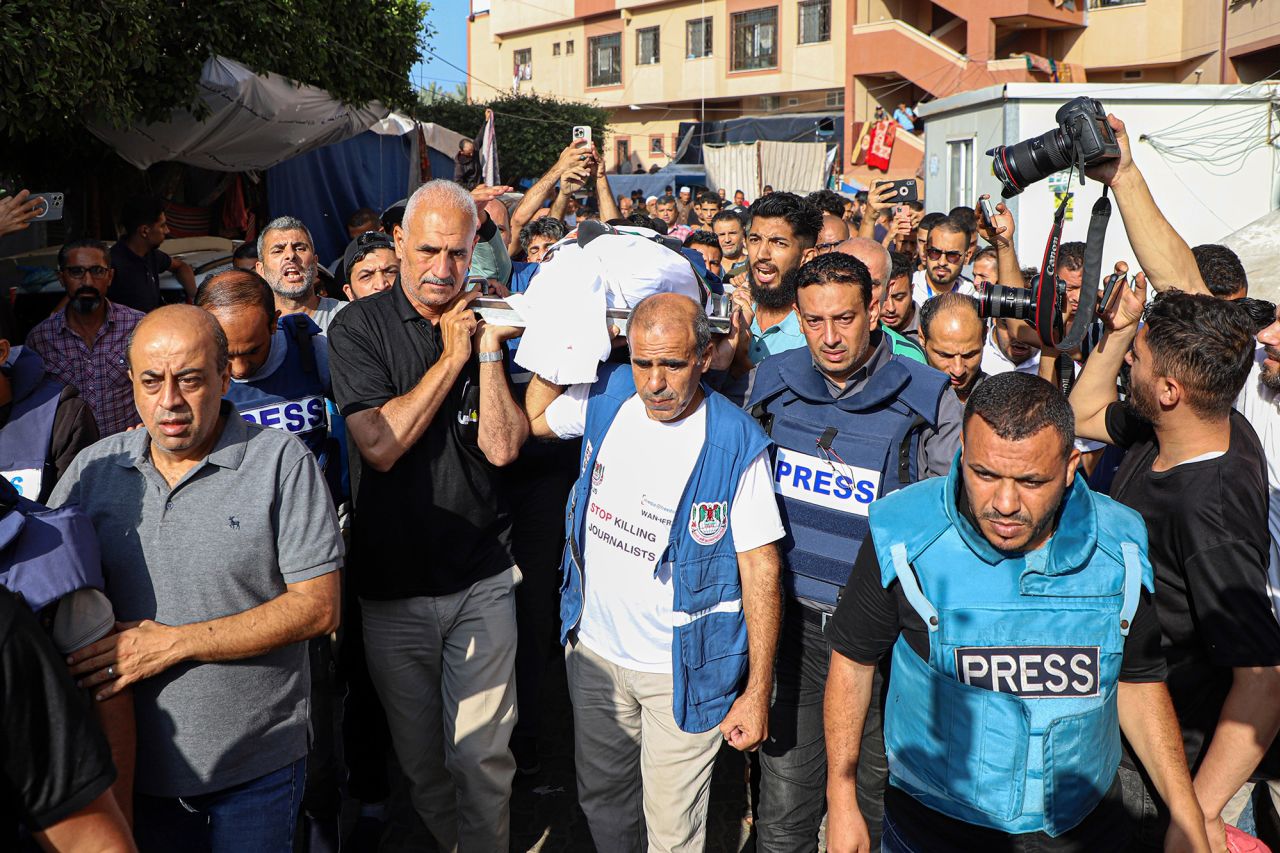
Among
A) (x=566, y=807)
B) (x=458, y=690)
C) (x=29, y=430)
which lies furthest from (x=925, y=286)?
(x=29, y=430)

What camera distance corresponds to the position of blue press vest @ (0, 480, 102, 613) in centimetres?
206

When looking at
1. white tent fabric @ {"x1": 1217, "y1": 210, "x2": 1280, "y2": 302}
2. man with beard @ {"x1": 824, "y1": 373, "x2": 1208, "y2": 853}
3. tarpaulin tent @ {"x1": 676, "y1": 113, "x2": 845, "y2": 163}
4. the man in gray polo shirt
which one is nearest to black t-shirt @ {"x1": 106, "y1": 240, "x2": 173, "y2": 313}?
the man in gray polo shirt

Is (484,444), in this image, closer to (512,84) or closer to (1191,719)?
(1191,719)

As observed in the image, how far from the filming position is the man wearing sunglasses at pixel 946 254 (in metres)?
6.38

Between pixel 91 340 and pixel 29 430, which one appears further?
pixel 91 340

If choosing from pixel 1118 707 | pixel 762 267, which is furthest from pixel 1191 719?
pixel 762 267

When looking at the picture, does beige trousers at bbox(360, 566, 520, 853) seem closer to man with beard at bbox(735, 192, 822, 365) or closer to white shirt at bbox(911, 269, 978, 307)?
man with beard at bbox(735, 192, 822, 365)

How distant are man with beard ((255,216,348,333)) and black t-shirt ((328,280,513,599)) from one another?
1.45 meters

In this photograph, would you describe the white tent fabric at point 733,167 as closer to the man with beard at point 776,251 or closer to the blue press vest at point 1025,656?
the man with beard at point 776,251

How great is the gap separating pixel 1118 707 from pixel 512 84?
148 feet

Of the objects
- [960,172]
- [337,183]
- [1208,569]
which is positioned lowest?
[1208,569]

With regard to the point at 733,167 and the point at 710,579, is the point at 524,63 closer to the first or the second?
the point at 733,167

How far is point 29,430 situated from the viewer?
3.27 metres

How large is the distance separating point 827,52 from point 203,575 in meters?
34.4
